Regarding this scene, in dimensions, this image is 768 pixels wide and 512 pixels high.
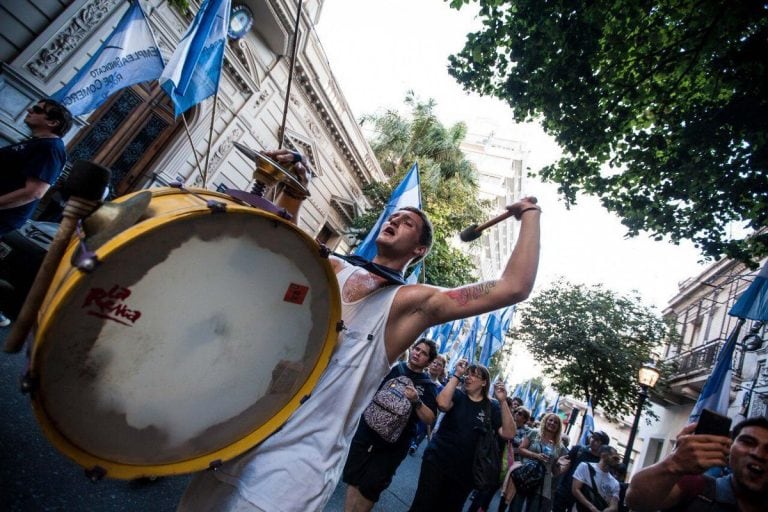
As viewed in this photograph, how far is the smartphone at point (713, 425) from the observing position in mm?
1605

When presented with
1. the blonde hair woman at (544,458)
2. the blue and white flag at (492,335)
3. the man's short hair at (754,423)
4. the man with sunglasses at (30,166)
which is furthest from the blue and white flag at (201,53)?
the blue and white flag at (492,335)

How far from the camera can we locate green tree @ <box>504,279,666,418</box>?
1636 cm

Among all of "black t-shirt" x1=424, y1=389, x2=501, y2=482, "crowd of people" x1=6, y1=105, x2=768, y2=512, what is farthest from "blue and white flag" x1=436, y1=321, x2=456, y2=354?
"crowd of people" x1=6, y1=105, x2=768, y2=512

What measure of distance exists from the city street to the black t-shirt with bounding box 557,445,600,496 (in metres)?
5.90

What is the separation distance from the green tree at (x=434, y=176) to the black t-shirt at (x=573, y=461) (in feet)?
22.1

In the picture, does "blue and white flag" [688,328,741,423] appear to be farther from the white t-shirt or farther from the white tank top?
the white tank top

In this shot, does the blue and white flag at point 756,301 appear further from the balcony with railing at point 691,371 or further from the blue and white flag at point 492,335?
the blue and white flag at point 492,335

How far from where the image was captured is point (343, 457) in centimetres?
146

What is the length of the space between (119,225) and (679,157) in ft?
24.7

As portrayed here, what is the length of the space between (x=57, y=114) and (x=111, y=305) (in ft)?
9.04

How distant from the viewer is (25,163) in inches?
104

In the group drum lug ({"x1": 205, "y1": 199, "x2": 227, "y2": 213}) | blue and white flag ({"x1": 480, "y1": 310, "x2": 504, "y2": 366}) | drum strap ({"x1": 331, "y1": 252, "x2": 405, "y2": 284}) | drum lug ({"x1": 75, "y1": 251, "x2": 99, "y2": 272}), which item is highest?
blue and white flag ({"x1": 480, "y1": 310, "x2": 504, "y2": 366})

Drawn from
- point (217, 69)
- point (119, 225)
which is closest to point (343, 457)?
point (119, 225)

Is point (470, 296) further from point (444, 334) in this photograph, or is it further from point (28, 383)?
point (444, 334)
